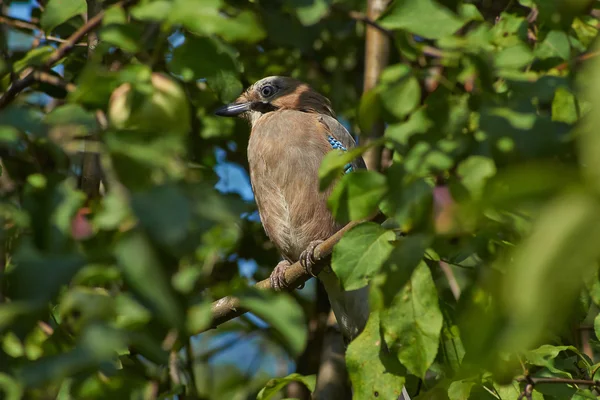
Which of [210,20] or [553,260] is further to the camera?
[210,20]

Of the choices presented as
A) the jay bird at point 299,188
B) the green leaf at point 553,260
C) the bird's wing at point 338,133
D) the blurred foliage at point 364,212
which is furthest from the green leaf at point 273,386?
the green leaf at point 553,260

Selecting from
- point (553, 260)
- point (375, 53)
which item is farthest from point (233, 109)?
point (553, 260)

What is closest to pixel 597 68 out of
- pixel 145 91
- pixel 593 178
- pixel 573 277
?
pixel 593 178

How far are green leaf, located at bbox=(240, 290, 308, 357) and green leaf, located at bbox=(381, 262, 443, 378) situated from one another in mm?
771

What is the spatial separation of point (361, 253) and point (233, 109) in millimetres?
2579

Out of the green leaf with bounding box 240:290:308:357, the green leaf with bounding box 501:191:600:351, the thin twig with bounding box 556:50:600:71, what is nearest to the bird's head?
the thin twig with bounding box 556:50:600:71

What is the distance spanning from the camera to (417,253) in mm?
1418

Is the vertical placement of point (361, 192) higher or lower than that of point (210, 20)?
lower

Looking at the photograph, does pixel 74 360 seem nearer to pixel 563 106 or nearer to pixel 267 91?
pixel 563 106

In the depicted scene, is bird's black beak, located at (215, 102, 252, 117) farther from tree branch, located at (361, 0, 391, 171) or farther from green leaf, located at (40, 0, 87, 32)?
green leaf, located at (40, 0, 87, 32)

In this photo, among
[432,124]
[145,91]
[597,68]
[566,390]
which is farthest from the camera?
[566,390]

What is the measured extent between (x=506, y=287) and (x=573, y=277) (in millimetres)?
69

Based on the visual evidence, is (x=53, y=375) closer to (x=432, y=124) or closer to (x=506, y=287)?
(x=506, y=287)

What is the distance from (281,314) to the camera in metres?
1.21
